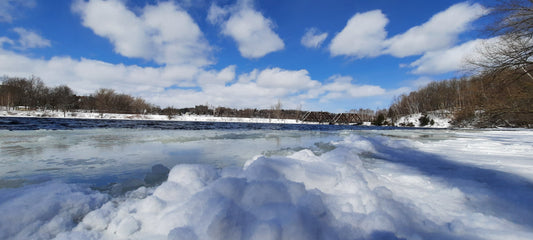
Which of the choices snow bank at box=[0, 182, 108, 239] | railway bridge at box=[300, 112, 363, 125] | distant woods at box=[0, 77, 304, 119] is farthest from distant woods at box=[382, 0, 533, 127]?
railway bridge at box=[300, 112, 363, 125]

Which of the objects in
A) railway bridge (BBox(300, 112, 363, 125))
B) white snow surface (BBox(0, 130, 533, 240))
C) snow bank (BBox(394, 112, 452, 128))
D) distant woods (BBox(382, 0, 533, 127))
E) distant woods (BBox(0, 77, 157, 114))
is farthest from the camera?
railway bridge (BBox(300, 112, 363, 125))

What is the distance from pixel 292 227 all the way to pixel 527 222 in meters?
1.44

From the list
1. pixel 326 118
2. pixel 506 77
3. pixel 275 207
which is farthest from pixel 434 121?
pixel 275 207

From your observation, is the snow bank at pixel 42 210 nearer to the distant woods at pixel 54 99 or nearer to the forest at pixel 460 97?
the forest at pixel 460 97

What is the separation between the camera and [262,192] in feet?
4.11

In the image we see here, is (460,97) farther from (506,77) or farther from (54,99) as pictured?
(54,99)

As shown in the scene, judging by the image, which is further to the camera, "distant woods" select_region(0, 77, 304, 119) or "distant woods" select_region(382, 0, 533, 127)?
"distant woods" select_region(0, 77, 304, 119)

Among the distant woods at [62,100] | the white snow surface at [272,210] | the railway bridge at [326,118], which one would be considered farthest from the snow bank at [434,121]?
the distant woods at [62,100]

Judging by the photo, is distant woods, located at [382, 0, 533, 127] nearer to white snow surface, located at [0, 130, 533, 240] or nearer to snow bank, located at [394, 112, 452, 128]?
white snow surface, located at [0, 130, 533, 240]

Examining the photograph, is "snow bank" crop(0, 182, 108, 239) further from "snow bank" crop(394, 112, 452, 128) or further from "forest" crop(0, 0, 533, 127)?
"snow bank" crop(394, 112, 452, 128)

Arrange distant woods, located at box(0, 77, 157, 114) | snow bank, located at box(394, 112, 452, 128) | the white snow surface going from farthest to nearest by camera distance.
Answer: distant woods, located at box(0, 77, 157, 114), snow bank, located at box(394, 112, 452, 128), the white snow surface

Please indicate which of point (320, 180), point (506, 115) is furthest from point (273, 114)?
point (320, 180)

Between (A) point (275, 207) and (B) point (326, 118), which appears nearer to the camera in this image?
(A) point (275, 207)

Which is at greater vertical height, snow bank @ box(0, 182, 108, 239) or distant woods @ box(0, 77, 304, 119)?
distant woods @ box(0, 77, 304, 119)
